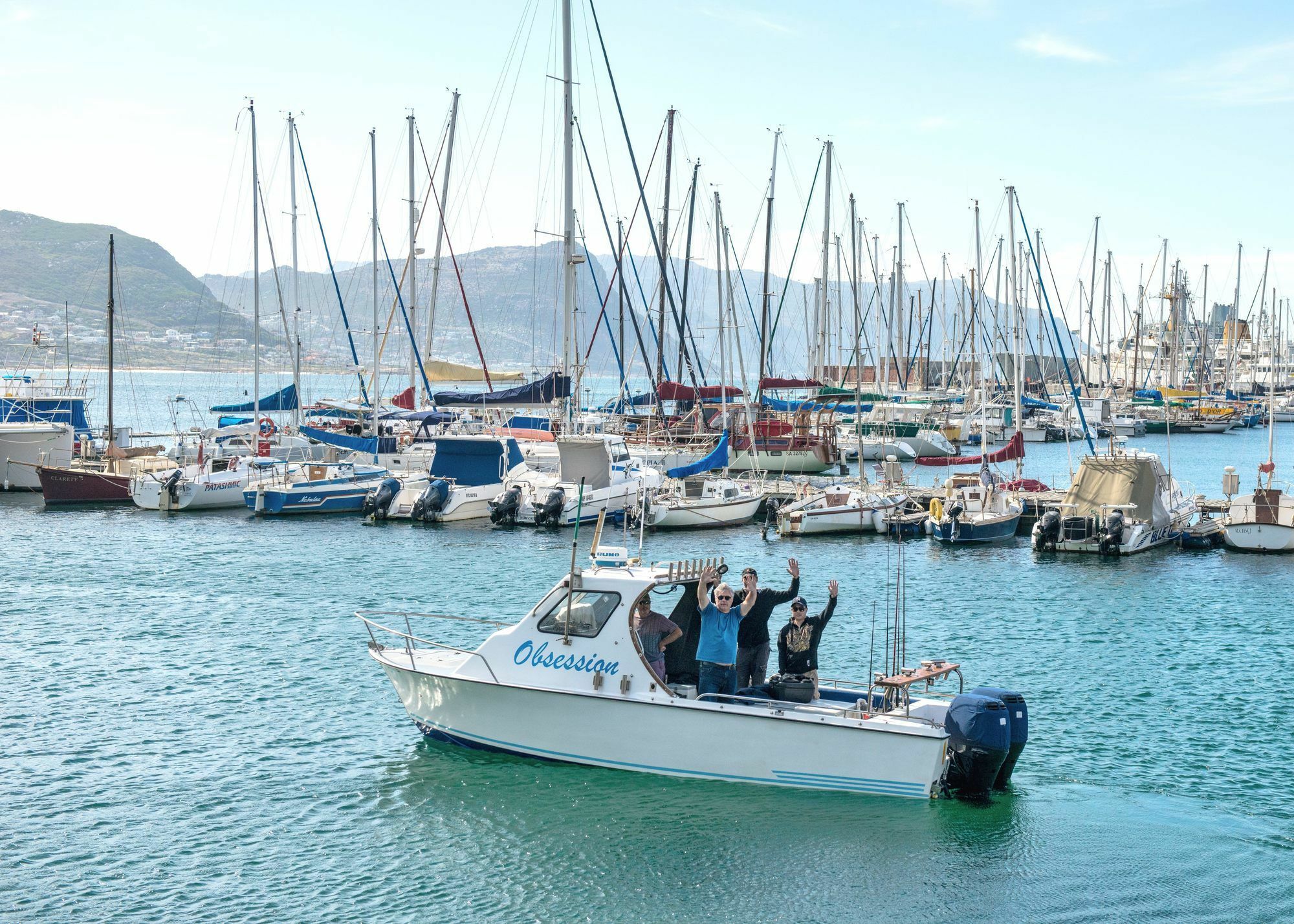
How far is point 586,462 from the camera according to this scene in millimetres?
43844

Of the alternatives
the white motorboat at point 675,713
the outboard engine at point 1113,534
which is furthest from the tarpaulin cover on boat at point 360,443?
the white motorboat at point 675,713

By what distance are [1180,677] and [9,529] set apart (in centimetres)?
3636

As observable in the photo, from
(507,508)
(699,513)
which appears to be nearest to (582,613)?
(699,513)

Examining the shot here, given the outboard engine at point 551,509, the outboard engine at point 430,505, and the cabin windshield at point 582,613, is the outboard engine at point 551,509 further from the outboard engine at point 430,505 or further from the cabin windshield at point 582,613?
the cabin windshield at point 582,613

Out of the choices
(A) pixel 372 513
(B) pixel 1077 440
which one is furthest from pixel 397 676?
(B) pixel 1077 440

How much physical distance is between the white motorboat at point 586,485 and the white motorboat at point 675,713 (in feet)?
86.2

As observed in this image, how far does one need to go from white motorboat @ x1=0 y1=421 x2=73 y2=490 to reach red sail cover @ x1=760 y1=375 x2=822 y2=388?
32943 millimetres

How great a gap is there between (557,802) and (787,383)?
54.4 metres

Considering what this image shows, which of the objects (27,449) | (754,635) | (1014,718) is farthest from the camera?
(27,449)

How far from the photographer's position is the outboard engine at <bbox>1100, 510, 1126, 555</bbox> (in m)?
36.8

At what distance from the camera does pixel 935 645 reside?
25.0m

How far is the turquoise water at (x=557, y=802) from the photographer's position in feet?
41.9

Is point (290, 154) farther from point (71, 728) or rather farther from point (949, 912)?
point (949, 912)

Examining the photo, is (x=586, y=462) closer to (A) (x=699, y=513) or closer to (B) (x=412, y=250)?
(A) (x=699, y=513)
